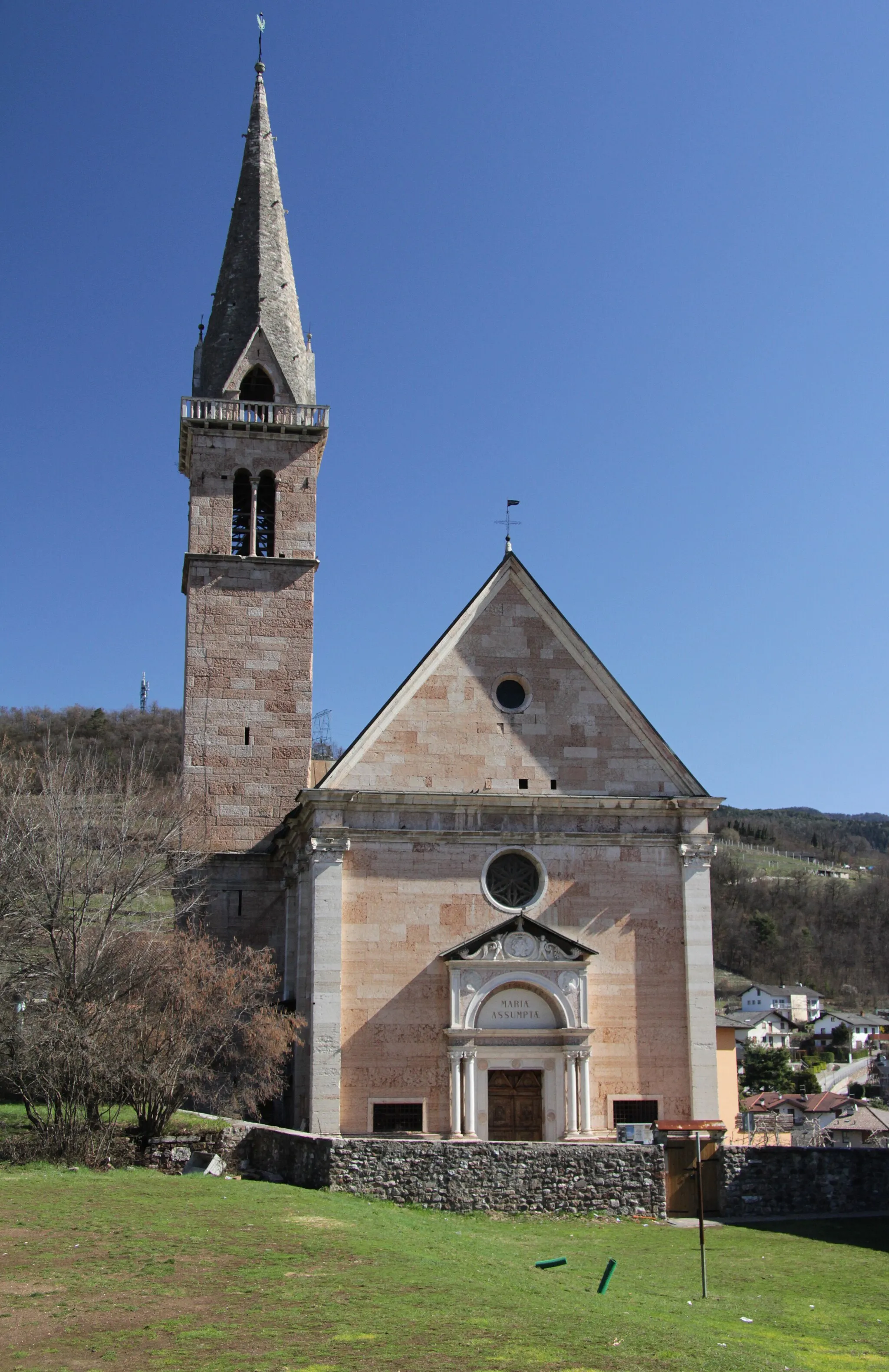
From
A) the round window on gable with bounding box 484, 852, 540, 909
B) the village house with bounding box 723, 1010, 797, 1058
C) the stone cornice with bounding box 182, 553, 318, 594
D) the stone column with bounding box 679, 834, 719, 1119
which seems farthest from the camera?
the village house with bounding box 723, 1010, 797, 1058

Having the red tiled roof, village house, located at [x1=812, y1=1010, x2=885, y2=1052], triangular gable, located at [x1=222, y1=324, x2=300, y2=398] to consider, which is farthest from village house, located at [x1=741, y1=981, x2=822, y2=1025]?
triangular gable, located at [x1=222, y1=324, x2=300, y2=398]

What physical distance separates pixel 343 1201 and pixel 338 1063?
5.74 metres

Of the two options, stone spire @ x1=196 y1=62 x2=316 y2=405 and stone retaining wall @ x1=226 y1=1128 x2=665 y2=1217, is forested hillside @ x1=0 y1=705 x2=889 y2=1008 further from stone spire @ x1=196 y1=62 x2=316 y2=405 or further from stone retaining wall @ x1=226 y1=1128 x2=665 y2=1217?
stone retaining wall @ x1=226 y1=1128 x2=665 y2=1217

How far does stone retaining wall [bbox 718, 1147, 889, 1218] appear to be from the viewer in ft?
77.7

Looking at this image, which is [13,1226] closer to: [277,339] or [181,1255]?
[181,1255]

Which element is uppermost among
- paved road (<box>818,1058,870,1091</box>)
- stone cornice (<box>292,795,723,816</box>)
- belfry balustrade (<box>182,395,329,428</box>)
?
belfry balustrade (<box>182,395,329,428</box>)

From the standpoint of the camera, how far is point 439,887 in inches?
1076

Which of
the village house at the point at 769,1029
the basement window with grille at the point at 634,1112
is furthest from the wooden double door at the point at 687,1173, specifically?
the village house at the point at 769,1029

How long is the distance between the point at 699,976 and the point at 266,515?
17429 millimetres

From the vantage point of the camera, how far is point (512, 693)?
95.1ft

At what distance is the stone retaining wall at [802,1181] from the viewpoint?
933 inches

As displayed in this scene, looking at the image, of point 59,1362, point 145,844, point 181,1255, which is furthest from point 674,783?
point 59,1362

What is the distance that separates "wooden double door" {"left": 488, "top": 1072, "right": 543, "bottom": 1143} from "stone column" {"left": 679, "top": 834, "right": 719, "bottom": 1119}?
131 inches

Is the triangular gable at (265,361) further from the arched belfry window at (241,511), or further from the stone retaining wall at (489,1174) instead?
the stone retaining wall at (489,1174)
